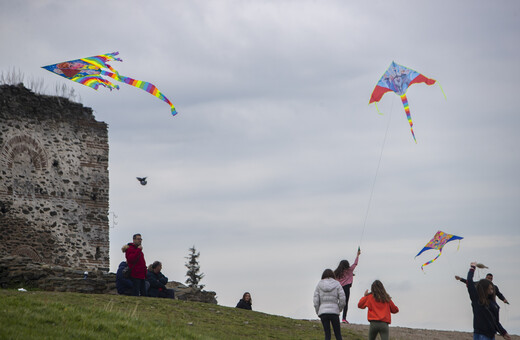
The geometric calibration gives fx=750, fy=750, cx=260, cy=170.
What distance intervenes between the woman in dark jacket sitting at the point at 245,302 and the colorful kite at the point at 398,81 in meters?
6.14

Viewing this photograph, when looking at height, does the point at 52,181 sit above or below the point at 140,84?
below

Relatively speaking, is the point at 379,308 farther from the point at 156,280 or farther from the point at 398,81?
the point at 398,81

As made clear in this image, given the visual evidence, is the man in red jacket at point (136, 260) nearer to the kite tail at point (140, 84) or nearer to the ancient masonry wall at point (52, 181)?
the kite tail at point (140, 84)

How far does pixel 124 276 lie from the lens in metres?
18.2

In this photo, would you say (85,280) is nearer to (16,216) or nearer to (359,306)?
(16,216)

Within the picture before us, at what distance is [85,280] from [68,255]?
6.70 metres

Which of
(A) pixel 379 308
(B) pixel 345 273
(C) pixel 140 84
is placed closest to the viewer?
(A) pixel 379 308

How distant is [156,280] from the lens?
62.6 ft

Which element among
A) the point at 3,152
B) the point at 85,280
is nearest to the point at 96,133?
the point at 3,152

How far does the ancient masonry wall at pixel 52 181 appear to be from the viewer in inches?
993

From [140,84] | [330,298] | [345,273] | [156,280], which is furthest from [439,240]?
[140,84]

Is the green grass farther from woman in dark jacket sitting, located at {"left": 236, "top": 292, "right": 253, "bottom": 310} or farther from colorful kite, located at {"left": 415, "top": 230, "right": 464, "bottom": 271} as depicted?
colorful kite, located at {"left": 415, "top": 230, "right": 464, "bottom": 271}

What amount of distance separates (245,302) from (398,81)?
23.6ft

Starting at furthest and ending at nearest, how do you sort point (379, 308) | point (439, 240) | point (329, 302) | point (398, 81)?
point (398, 81) < point (439, 240) < point (329, 302) < point (379, 308)
